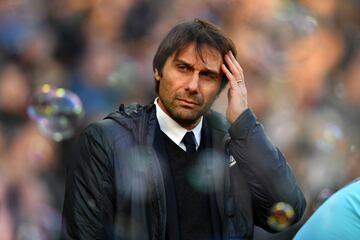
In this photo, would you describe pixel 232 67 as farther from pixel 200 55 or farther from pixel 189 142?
pixel 189 142

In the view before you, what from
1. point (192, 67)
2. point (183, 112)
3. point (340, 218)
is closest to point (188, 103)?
point (183, 112)

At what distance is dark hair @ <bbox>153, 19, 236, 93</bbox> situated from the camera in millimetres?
2891

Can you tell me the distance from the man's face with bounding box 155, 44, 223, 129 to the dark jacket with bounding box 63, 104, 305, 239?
0.30ft

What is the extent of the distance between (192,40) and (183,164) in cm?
48

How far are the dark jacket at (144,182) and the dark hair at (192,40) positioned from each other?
0.23m

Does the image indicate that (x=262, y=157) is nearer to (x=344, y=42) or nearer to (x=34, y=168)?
(x=34, y=168)

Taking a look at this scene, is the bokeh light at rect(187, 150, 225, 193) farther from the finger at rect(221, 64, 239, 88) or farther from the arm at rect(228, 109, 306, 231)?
the finger at rect(221, 64, 239, 88)

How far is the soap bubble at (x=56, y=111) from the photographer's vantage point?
3.68 metres

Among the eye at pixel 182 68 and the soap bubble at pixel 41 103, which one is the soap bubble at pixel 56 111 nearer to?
the soap bubble at pixel 41 103

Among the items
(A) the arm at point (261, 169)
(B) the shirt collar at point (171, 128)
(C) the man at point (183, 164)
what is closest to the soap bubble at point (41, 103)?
(C) the man at point (183, 164)

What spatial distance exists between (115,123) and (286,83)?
6.86ft

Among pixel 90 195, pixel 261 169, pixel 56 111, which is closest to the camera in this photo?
pixel 90 195

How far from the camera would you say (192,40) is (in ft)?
9.48

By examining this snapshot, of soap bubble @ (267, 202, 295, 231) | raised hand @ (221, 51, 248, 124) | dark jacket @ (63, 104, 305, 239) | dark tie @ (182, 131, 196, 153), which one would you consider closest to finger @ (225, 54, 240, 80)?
raised hand @ (221, 51, 248, 124)
